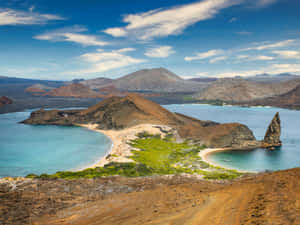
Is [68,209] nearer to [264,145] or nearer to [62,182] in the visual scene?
[62,182]

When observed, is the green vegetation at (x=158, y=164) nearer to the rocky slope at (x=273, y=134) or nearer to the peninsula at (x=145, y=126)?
the peninsula at (x=145, y=126)

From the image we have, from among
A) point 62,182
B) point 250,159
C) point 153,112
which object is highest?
point 153,112

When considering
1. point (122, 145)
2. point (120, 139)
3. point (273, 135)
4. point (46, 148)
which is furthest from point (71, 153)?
point (273, 135)

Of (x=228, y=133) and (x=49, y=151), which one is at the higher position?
(x=228, y=133)

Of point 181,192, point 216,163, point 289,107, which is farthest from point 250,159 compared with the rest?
point 289,107

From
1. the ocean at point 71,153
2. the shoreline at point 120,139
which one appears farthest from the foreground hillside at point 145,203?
the ocean at point 71,153

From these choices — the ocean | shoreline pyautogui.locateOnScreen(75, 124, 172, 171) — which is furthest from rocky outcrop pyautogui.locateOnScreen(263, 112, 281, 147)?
shoreline pyautogui.locateOnScreen(75, 124, 172, 171)
